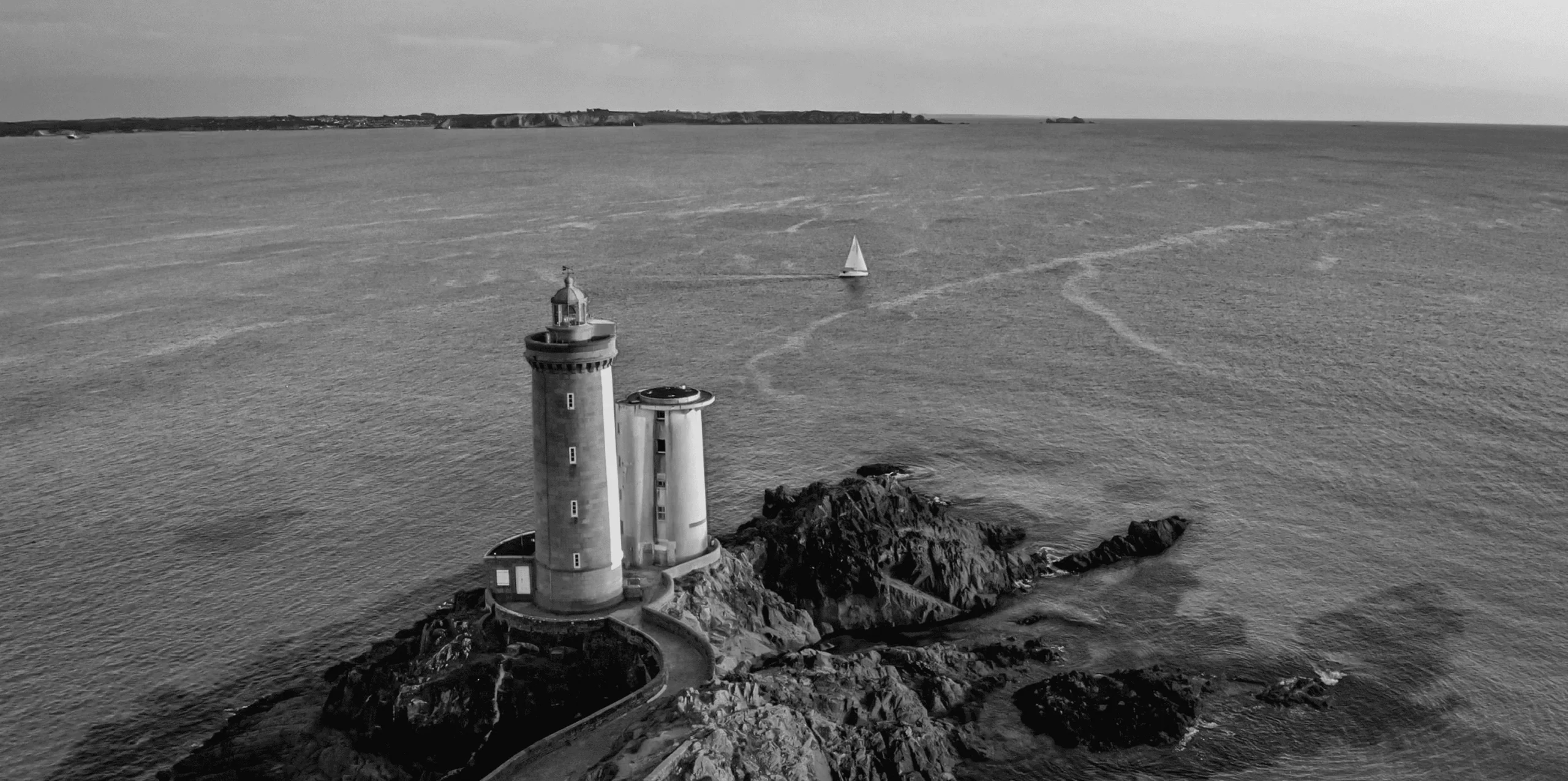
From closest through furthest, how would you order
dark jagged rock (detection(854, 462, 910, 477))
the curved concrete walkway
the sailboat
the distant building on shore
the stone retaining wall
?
1. the curved concrete walkway
2. the stone retaining wall
3. the distant building on shore
4. dark jagged rock (detection(854, 462, 910, 477))
5. the sailboat

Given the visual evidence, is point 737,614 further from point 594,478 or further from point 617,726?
point 617,726

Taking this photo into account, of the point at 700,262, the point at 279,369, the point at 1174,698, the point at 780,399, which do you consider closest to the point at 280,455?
the point at 279,369

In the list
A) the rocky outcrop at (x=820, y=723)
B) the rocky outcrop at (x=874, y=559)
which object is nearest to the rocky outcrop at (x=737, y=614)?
the rocky outcrop at (x=874, y=559)

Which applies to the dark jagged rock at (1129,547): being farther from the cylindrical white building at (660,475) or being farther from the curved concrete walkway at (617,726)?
the curved concrete walkway at (617,726)

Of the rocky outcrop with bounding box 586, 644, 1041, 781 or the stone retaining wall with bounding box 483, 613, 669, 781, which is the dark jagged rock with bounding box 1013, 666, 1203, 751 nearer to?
the rocky outcrop with bounding box 586, 644, 1041, 781

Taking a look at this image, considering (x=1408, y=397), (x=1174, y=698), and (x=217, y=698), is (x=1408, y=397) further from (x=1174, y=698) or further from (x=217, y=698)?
(x=217, y=698)

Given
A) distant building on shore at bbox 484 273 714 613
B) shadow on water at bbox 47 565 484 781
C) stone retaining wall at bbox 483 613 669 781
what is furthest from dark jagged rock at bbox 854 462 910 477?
stone retaining wall at bbox 483 613 669 781
